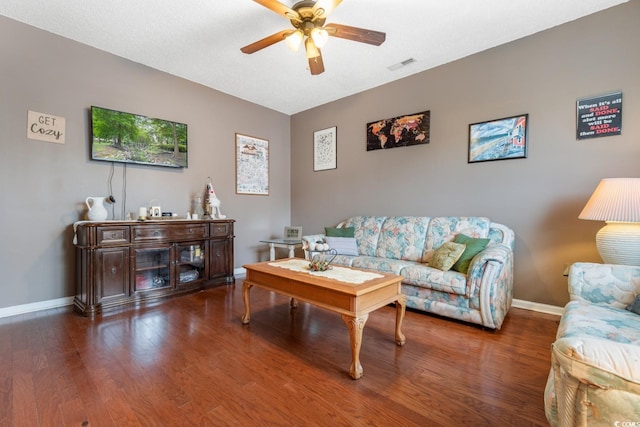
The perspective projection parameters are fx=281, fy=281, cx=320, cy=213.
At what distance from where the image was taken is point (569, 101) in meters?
2.72

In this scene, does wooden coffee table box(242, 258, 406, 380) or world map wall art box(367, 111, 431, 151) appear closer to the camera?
wooden coffee table box(242, 258, 406, 380)

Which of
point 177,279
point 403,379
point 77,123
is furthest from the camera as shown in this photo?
point 177,279

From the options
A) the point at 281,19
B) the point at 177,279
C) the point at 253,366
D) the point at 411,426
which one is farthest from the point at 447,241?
the point at 177,279

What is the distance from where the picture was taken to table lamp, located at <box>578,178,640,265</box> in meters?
2.00

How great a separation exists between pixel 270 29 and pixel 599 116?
3.21 meters

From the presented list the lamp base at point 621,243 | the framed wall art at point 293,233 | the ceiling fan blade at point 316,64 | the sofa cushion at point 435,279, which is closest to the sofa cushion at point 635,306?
the lamp base at point 621,243

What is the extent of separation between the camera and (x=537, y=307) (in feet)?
9.52

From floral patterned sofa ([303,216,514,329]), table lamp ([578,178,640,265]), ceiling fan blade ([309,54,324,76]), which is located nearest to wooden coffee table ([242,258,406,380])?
floral patterned sofa ([303,216,514,329])

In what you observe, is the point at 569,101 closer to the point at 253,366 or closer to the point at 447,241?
the point at 447,241

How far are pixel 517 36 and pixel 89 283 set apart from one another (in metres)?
5.01

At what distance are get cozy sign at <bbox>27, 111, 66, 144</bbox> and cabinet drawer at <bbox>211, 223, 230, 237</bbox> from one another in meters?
1.81

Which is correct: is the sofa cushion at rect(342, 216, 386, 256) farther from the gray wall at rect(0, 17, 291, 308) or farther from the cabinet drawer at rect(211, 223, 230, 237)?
the gray wall at rect(0, 17, 291, 308)

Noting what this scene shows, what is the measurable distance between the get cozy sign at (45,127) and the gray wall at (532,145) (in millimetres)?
3759

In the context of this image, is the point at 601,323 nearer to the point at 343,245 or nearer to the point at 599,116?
the point at 599,116
